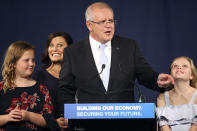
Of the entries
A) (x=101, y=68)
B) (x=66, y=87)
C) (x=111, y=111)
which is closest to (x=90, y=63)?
(x=101, y=68)

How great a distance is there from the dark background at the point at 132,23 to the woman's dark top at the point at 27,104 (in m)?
1.91

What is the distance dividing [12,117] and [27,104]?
0.67ft

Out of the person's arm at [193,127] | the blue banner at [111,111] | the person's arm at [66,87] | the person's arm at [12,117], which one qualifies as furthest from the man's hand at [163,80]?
the person's arm at [12,117]

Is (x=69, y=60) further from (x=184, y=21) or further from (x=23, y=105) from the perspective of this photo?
(x=184, y=21)

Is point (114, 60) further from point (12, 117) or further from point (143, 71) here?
point (12, 117)

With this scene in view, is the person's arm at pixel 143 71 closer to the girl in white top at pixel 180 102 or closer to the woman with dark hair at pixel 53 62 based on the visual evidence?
the girl in white top at pixel 180 102

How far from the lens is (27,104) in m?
2.62

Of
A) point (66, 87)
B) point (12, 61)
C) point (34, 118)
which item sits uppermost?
point (12, 61)

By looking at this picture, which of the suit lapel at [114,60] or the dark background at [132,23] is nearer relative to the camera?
the suit lapel at [114,60]

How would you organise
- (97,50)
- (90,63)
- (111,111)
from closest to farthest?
(111,111) < (90,63) < (97,50)

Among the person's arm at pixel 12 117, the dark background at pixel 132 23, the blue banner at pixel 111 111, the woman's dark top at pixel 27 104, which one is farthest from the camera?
the dark background at pixel 132 23

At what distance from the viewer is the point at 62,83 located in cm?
276

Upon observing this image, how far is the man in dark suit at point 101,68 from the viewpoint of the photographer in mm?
2674

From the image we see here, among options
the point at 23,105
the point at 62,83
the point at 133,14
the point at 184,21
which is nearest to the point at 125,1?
the point at 133,14
